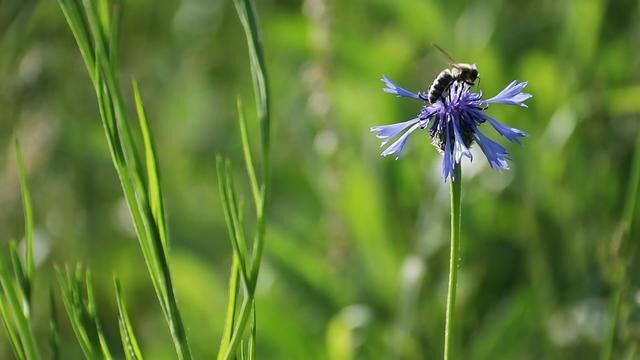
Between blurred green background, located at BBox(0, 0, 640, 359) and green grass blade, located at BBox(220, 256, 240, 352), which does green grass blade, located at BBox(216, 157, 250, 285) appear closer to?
green grass blade, located at BBox(220, 256, 240, 352)

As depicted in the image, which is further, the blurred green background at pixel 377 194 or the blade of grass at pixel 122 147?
the blurred green background at pixel 377 194

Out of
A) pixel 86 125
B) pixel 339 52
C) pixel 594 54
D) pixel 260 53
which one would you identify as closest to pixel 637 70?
pixel 594 54

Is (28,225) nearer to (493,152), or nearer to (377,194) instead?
(493,152)

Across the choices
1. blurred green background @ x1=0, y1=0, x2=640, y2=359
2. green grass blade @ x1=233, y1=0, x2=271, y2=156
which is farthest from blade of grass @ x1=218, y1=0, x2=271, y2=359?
blurred green background @ x1=0, y1=0, x2=640, y2=359

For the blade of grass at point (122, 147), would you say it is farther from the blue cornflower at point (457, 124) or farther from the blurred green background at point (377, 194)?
the blurred green background at point (377, 194)

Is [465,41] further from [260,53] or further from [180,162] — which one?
[260,53]

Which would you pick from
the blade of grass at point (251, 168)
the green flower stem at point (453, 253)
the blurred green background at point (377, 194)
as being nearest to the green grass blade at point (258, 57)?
the blade of grass at point (251, 168)
